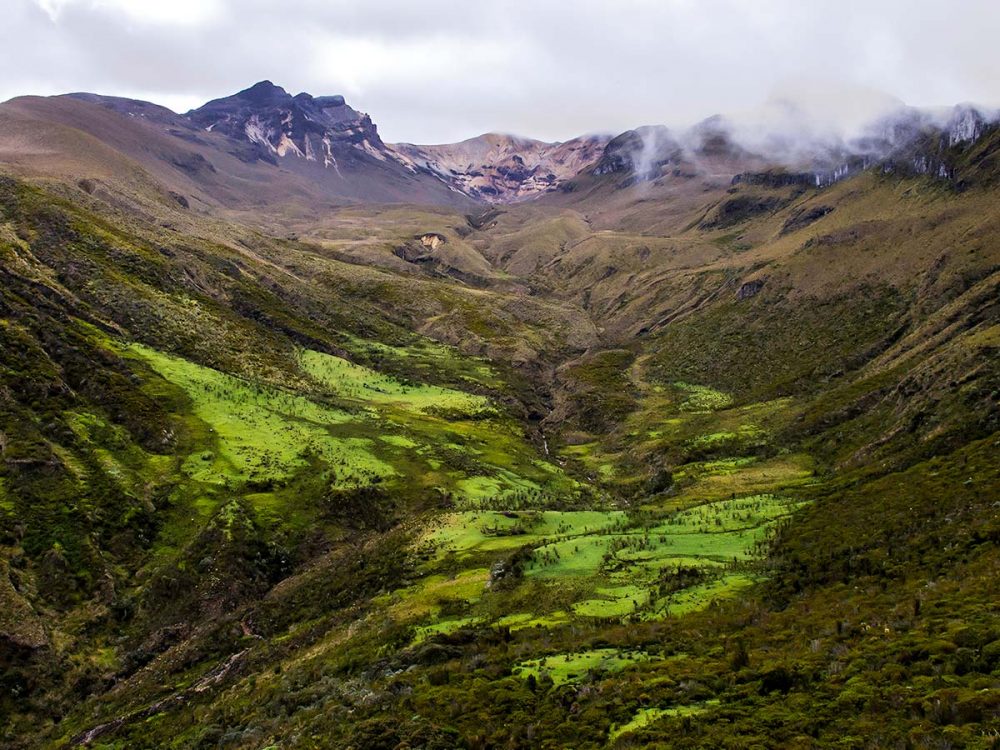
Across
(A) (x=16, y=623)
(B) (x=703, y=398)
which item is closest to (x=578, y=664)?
(A) (x=16, y=623)

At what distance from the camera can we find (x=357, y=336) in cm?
16050

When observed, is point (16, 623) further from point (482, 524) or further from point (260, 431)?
point (260, 431)

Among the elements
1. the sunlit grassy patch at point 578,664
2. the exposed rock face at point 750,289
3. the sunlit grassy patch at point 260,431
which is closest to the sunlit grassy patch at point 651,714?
the sunlit grassy patch at point 578,664

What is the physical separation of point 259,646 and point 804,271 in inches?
5825

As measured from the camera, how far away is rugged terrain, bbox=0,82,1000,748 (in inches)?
819

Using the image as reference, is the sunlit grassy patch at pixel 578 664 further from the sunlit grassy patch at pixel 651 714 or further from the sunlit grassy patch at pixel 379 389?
the sunlit grassy patch at pixel 379 389

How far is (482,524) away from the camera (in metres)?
55.2

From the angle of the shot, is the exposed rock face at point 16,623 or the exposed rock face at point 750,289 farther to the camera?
the exposed rock face at point 750,289

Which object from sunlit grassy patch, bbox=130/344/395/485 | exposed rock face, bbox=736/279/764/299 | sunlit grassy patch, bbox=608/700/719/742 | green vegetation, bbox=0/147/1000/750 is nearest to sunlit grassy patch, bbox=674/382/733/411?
green vegetation, bbox=0/147/1000/750

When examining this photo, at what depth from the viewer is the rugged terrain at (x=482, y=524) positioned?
2081cm

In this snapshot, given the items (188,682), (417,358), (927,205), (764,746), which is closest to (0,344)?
(188,682)

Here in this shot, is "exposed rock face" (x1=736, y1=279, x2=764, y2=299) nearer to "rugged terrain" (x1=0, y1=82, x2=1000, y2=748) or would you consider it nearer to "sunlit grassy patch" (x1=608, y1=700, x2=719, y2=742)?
"rugged terrain" (x1=0, y1=82, x2=1000, y2=748)

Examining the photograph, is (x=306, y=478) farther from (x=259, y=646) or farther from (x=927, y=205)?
(x=927, y=205)

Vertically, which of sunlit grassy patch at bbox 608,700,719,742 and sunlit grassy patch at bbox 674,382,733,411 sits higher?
sunlit grassy patch at bbox 674,382,733,411
